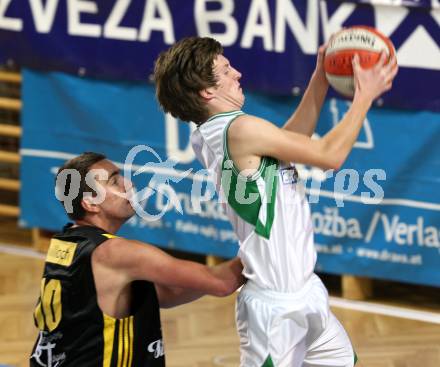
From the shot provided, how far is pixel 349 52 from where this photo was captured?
3.40 metres

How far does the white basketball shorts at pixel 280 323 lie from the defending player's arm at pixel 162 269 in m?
0.08

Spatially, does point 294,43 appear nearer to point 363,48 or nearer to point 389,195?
point 389,195

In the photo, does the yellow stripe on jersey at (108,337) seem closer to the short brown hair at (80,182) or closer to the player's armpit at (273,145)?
the short brown hair at (80,182)

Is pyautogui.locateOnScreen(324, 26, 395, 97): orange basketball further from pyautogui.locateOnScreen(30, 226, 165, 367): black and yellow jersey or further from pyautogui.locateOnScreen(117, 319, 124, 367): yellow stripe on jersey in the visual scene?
pyautogui.locateOnScreen(117, 319, 124, 367): yellow stripe on jersey

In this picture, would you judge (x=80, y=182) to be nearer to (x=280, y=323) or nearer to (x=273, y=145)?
(x=273, y=145)

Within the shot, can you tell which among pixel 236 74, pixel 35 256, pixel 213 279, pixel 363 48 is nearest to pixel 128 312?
pixel 213 279

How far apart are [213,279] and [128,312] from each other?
1.13 ft

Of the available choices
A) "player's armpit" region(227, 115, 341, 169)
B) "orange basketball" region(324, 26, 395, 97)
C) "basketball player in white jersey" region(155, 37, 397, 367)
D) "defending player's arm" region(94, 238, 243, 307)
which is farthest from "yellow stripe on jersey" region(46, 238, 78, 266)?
"orange basketball" region(324, 26, 395, 97)

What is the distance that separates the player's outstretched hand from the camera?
329cm

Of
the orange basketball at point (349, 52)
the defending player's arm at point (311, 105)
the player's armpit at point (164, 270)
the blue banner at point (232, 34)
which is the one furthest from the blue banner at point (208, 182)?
the player's armpit at point (164, 270)

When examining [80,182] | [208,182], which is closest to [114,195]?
[80,182]

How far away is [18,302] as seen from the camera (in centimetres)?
593

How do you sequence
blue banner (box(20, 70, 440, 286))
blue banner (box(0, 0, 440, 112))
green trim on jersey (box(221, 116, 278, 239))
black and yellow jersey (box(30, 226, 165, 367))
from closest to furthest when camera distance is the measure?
green trim on jersey (box(221, 116, 278, 239)) → black and yellow jersey (box(30, 226, 165, 367)) → blue banner (box(0, 0, 440, 112)) → blue banner (box(20, 70, 440, 286))

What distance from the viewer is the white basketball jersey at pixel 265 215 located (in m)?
3.36
